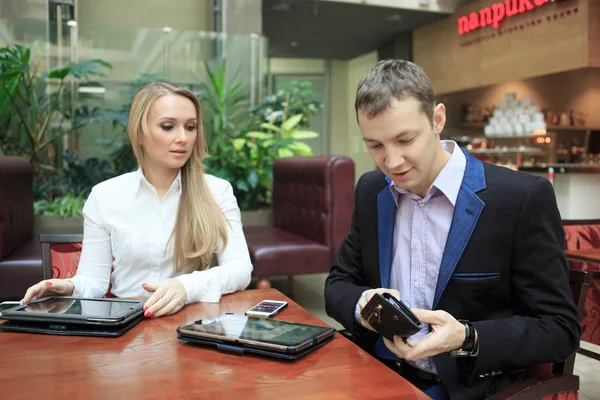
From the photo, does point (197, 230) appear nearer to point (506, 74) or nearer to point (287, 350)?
point (287, 350)

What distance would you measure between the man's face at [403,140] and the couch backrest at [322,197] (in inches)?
123

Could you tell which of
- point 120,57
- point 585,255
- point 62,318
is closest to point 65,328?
point 62,318

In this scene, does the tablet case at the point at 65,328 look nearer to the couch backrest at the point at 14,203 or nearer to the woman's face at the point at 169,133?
the woman's face at the point at 169,133

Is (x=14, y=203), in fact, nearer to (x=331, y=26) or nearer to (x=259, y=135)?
(x=259, y=135)

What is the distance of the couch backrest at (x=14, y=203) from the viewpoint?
157 inches

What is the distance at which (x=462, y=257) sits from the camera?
1.37m

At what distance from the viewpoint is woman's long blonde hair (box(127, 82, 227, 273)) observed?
195cm

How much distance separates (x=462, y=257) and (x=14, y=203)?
12.8 ft

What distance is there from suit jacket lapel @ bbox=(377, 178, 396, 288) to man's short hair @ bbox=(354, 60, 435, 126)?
0.30 m

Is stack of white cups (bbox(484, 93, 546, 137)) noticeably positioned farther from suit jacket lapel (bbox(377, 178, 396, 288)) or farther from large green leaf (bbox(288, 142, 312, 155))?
suit jacket lapel (bbox(377, 178, 396, 288))

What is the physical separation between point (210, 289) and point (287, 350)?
0.61 meters

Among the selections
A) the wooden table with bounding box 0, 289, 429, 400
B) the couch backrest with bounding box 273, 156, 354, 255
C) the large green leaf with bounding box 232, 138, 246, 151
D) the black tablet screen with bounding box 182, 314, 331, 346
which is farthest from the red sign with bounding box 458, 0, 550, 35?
the wooden table with bounding box 0, 289, 429, 400

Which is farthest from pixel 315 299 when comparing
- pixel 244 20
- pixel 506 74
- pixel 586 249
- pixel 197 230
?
pixel 506 74

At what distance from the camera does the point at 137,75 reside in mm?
6383
